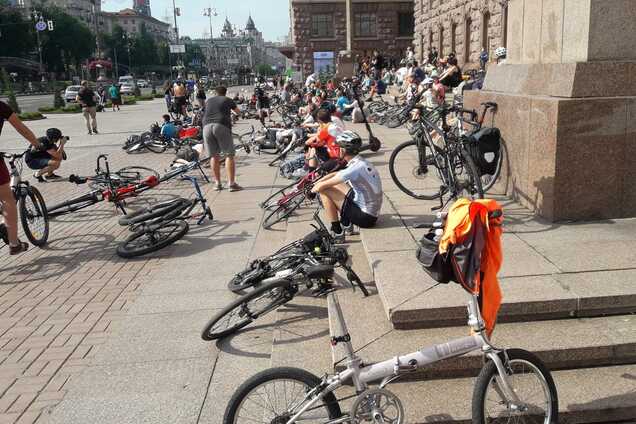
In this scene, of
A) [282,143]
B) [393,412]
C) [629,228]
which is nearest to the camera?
[393,412]

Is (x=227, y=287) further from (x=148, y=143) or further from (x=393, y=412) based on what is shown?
(x=148, y=143)

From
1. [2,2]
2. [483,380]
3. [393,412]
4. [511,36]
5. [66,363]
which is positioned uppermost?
[2,2]

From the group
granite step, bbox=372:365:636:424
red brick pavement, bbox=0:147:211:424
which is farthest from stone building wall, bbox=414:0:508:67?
granite step, bbox=372:365:636:424

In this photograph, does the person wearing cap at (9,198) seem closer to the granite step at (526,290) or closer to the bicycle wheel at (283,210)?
the bicycle wheel at (283,210)

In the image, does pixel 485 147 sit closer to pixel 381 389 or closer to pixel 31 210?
pixel 381 389

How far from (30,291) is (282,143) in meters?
8.36

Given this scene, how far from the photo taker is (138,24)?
16112cm

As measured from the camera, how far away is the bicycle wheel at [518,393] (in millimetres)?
2834

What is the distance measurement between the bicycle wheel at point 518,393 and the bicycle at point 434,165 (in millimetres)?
Result: 3237

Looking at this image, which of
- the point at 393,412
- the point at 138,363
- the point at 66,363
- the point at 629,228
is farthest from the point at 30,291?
the point at 629,228

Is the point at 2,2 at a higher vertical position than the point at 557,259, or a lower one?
higher

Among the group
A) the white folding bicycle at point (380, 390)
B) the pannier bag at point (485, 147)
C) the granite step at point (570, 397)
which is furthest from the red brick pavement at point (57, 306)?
the pannier bag at point (485, 147)

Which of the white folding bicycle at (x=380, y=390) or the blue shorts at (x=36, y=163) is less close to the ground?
the blue shorts at (x=36, y=163)

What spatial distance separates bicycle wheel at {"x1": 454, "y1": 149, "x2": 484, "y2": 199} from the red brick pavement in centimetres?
374
